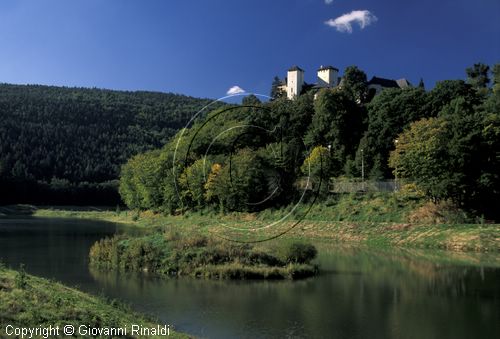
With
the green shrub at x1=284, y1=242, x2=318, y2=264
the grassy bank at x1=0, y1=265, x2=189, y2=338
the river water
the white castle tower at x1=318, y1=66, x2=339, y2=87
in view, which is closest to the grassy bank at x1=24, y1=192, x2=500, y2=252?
the river water

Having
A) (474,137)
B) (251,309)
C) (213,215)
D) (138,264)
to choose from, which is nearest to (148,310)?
(251,309)

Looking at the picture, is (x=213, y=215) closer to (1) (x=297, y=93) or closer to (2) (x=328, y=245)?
(2) (x=328, y=245)

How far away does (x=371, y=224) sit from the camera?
59.2 m

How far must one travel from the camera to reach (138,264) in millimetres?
34875

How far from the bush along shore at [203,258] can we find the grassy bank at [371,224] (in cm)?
1833

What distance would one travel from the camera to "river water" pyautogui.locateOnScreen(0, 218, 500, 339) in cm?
2052

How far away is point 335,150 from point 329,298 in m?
71.1

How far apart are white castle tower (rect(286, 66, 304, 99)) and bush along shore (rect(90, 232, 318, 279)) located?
9992 cm

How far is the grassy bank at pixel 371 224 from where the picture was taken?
1984 inches

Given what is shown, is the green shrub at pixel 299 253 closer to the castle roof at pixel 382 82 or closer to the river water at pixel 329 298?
the river water at pixel 329 298

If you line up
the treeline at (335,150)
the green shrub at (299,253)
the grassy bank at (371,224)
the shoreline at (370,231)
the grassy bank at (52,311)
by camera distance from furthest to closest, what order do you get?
the treeline at (335,150), the grassy bank at (371,224), the shoreline at (370,231), the green shrub at (299,253), the grassy bank at (52,311)

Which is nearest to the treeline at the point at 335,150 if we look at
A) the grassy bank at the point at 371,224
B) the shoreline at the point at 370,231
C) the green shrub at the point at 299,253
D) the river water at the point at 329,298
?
the grassy bank at the point at 371,224

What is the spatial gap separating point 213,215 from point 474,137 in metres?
36.7

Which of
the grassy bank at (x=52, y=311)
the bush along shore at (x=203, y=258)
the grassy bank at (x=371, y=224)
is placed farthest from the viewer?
the grassy bank at (x=371, y=224)
